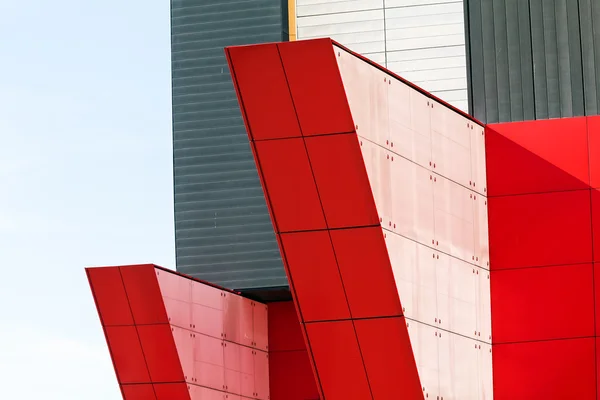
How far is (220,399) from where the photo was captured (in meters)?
23.0

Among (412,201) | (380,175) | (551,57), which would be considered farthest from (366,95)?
(551,57)

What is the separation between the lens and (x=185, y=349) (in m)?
21.9

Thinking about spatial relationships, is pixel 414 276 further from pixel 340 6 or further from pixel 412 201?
pixel 340 6

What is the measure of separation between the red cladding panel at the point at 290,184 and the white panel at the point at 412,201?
920 millimetres

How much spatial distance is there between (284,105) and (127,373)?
10.3 metres

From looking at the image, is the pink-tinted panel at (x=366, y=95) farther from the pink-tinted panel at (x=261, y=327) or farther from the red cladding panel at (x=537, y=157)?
the pink-tinted panel at (x=261, y=327)

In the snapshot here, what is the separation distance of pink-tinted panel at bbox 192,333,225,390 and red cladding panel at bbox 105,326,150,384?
0.93m

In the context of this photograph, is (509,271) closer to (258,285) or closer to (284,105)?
(284,105)

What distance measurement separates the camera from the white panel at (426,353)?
13.4 m

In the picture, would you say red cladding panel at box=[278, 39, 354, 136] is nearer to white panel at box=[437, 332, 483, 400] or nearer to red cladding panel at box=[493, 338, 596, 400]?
white panel at box=[437, 332, 483, 400]

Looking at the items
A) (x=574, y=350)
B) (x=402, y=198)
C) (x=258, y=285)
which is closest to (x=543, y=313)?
(x=574, y=350)

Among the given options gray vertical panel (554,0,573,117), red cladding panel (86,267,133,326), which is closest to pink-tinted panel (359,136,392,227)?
gray vertical panel (554,0,573,117)

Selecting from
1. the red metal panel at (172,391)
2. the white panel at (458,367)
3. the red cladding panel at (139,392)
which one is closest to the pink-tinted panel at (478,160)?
the white panel at (458,367)

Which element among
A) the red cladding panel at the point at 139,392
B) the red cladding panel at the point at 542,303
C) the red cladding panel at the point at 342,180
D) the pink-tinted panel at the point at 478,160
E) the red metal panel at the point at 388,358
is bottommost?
the red metal panel at the point at 388,358
